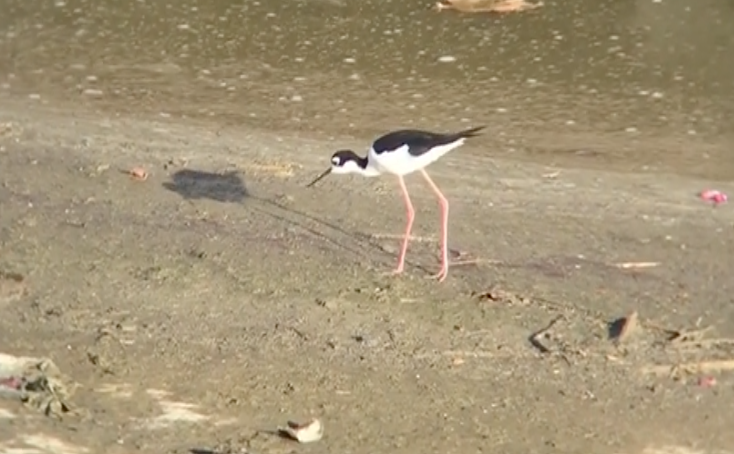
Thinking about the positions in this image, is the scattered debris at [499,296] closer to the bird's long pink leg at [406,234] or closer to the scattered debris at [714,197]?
the bird's long pink leg at [406,234]

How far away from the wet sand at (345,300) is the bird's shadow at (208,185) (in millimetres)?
16

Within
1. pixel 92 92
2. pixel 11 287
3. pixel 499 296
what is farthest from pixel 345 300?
pixel 92 92

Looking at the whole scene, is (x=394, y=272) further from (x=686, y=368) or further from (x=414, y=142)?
(x=686, y=368)

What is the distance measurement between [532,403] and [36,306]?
5.42ft

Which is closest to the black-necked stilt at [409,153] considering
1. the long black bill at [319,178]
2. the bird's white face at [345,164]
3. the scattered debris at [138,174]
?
the bird's white face at [345,164]

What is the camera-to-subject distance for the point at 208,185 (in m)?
6.93

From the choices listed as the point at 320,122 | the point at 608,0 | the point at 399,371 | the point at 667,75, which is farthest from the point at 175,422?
the point at 608,0

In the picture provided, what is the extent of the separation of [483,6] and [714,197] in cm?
365

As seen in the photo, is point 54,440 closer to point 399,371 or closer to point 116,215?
point 399,371

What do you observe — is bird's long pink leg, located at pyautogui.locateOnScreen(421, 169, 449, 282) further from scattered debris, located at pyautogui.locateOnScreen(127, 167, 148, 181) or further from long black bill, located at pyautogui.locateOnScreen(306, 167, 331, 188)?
scattered debris, located at pyautogui.locateOnScreen(127, 167, 148, 181)

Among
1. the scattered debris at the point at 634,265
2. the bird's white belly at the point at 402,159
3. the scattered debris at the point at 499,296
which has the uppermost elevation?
the bird's white belly at the point at 402,159

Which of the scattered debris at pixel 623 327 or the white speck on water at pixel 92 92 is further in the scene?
the white speck on water at pixel 92 92

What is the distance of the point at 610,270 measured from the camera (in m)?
6.09

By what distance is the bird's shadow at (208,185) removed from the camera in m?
6.79
